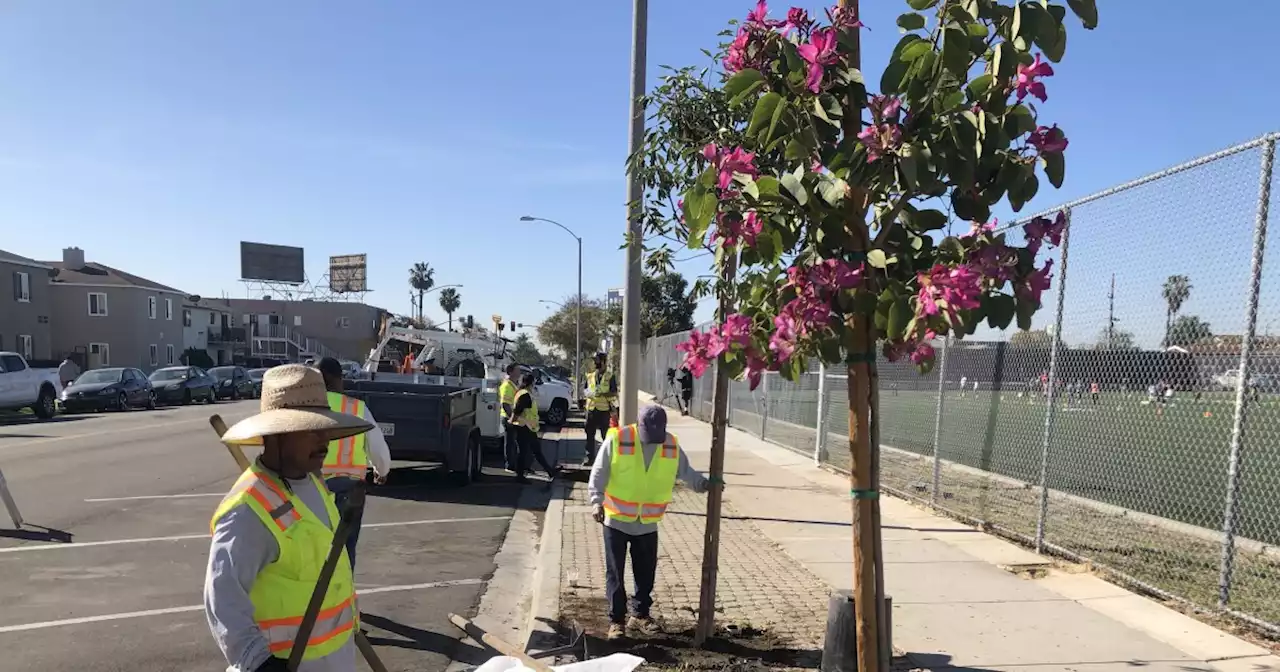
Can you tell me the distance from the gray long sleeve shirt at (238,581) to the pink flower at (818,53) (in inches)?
82.4

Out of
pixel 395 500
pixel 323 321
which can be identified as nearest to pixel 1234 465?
pixel 395 500

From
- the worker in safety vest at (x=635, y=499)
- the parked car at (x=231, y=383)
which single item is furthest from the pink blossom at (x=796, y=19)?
the parked car at (x=231, y=383)

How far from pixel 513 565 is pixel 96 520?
15.3 ft

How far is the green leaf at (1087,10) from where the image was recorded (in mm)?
2498

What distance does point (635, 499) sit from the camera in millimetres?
5418

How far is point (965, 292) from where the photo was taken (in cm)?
224

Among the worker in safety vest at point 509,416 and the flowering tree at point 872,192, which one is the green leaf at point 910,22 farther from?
the worker in safety vest at point 509,416

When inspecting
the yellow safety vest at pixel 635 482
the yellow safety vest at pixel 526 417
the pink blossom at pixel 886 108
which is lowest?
the yellow safety vest at pixel 526 417

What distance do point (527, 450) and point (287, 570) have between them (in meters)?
10.4

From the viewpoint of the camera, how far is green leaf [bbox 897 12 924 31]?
260 centimetres

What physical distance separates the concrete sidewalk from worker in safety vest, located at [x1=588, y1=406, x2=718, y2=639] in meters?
1.61

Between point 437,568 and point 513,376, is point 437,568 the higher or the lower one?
the lower one

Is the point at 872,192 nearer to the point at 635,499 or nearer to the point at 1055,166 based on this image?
the point at 1055,166

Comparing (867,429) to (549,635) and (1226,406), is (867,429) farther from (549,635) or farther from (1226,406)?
(1226,406)
